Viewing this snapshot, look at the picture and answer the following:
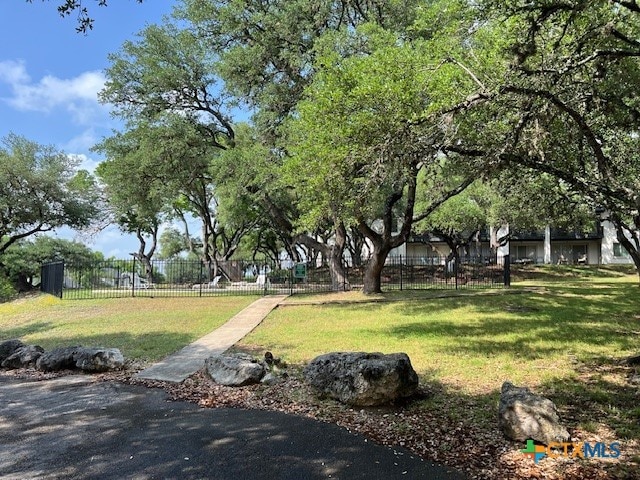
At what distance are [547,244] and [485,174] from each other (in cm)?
4474

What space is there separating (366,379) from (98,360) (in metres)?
5.45

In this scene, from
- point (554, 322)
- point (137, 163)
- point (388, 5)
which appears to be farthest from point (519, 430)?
point (137, 163)

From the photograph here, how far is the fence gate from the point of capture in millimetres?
19422

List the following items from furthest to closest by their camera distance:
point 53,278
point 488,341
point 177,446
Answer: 1. point 53,278
2. point 488,341
3. point 177,446

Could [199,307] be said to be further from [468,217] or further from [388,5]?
[468,217]

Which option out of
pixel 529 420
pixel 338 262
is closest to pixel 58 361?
pixel 529 420

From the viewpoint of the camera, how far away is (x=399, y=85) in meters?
8.52

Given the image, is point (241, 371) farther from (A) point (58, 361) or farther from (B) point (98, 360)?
(A) point (58, 361)

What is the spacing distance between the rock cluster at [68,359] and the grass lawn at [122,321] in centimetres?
73

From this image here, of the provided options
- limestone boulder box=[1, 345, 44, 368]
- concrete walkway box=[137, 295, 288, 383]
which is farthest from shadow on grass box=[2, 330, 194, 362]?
limestone boulder box=[1, 345, 44, 368]

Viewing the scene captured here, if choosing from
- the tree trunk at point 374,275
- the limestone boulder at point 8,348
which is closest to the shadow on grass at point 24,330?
the limestone boulder at point 8,348

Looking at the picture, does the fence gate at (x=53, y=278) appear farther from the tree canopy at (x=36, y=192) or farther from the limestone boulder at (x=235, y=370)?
the limestone boulder at (x=235, y=370)

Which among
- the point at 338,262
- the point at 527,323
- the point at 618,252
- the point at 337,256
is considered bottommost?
the point at 527,323

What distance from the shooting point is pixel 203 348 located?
9867 mm
